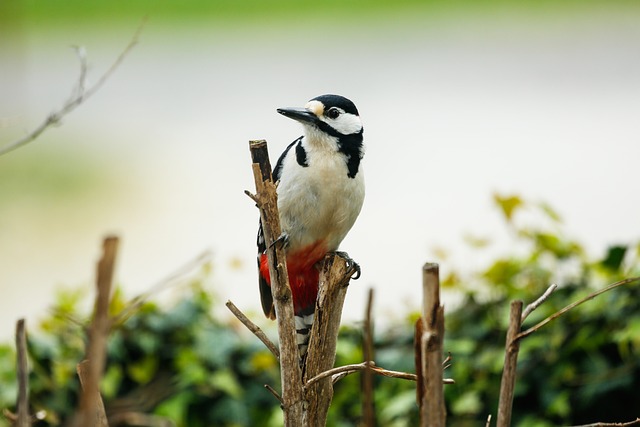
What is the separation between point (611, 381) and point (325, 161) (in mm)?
1457

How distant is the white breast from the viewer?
259 cm

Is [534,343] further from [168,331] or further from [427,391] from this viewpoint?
[427,391]

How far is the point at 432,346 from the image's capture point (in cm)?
107

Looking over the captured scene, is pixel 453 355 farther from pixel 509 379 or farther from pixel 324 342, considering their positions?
pixel 509 379

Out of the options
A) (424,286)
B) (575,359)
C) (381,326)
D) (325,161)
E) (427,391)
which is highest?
(325,161)

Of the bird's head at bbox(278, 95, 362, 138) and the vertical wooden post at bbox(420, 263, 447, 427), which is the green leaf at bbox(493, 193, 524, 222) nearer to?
the bird's head at bbox(278, 95, 362, 138)

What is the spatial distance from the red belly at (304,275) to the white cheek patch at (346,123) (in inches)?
15.6

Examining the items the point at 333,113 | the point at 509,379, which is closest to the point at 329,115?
the point at 333,113

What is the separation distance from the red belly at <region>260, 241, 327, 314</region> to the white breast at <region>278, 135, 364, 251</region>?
0.08 meters

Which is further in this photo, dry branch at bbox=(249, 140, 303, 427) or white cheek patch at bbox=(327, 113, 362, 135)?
white cheek patch at bbox=(327, 113, 362, 135)

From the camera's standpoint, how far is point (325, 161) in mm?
2600

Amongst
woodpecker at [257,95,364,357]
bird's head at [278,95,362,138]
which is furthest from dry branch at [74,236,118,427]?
bird's head at [278,95,362,138]

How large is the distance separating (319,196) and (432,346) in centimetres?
156

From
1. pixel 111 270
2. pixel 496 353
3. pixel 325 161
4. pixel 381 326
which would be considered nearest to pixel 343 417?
pixel 381 326
